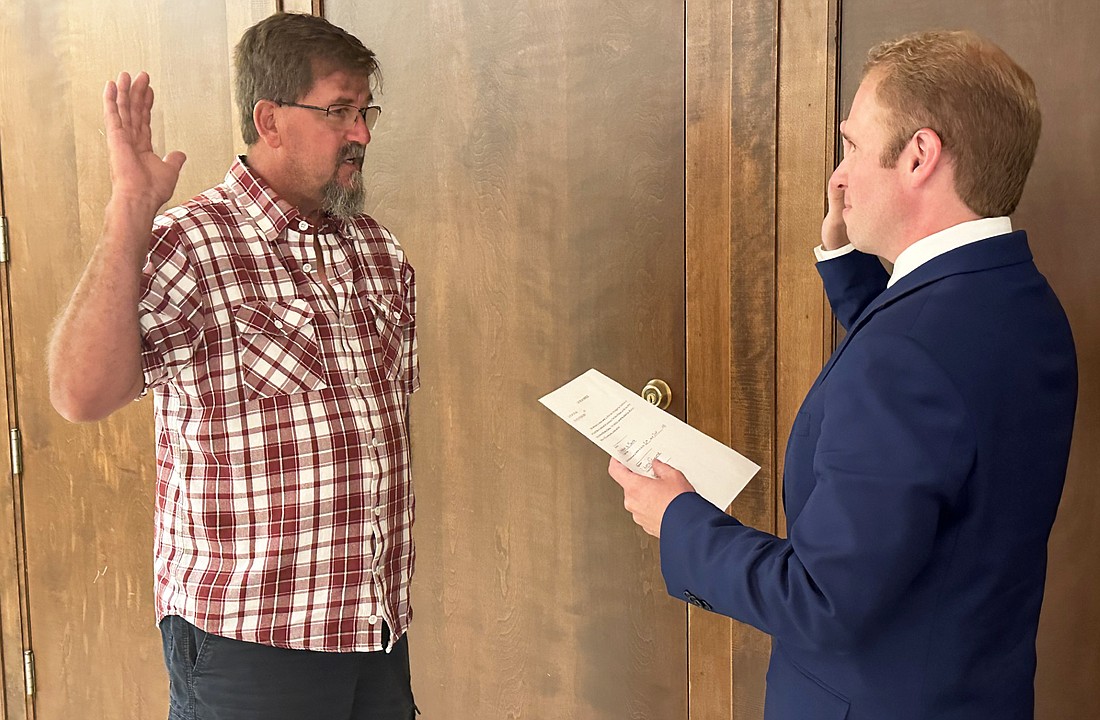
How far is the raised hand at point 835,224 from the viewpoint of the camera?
142 cm

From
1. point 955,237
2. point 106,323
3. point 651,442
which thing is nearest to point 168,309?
point 106,323

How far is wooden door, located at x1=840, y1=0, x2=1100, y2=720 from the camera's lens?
61.4 inches

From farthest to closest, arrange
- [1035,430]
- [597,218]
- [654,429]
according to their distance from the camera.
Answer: [597,218] → [654,429] → [1035,430]

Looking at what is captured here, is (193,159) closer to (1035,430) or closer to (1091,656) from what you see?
(1035,430)

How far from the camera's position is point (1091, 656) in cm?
165

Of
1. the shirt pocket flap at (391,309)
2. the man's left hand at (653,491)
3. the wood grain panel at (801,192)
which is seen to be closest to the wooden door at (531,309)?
the wood grain panel at (801,192)

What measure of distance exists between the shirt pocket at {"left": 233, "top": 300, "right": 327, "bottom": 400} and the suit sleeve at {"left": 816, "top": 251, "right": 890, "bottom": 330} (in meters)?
0.79

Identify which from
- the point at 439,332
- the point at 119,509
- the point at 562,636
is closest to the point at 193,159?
the point at 439,332

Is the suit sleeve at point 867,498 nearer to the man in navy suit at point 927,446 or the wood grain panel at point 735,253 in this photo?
the man in navy suit at point 927,446

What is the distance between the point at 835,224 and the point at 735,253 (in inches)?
15.7

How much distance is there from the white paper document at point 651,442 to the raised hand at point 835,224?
0.36m

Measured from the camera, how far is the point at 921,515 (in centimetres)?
100

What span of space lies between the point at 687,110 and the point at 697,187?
142mm

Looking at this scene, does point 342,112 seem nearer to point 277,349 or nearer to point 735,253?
point 277,349
